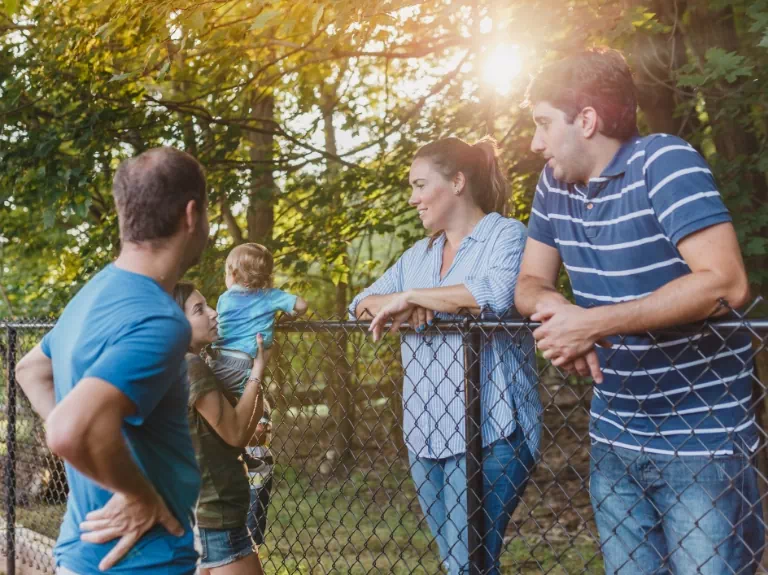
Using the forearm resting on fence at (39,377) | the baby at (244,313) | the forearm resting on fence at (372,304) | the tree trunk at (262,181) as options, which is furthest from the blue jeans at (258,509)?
the tree trunk at (262,181)

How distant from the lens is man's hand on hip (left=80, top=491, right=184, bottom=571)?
164 centimetres

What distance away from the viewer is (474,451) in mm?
2594

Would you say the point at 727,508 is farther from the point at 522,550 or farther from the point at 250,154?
the point at 250,154

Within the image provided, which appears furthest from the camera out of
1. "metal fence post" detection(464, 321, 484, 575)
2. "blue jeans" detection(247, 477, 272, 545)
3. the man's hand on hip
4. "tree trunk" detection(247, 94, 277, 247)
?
"tree trunk" detection(247, 94, 277, 247)

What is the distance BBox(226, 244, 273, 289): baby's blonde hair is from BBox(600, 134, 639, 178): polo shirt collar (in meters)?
1.31

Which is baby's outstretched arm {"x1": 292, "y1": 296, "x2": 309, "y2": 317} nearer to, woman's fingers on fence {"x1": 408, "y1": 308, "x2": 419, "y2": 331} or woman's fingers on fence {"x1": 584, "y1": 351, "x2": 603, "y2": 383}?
woman's fingers on fence {"x1": 408, "y1": 308, "x2": 419, "y2": 331}

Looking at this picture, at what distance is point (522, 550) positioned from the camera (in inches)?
252

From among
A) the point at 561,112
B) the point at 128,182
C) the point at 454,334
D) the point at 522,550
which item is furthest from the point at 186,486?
the point at 522,550

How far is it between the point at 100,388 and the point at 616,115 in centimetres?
153

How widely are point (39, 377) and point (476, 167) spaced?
1.66 metres

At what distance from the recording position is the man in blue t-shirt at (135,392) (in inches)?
60.0

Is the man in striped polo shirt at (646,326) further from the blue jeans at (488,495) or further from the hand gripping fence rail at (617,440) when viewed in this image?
the blue jeans at (488,495)

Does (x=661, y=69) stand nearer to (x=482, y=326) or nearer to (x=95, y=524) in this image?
(x=482, y=326)

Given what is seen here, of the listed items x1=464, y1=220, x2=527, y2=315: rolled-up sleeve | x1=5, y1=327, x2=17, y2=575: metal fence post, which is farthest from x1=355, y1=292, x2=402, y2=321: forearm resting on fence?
x1=5, y1=327, x2=17, y2=575: metal fence post
